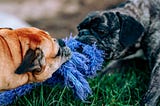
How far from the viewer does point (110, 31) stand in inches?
173

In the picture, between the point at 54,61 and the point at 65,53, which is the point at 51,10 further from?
the point at 54,61

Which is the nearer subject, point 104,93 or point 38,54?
point 38,54

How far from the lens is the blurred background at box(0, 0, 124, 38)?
310 inches

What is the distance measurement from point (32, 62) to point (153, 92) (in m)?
1.33

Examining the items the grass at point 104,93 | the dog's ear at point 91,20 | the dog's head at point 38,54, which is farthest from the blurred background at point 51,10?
the dog's head at point 38,54

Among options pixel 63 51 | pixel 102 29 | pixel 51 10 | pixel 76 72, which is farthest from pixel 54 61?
pixel 51 10

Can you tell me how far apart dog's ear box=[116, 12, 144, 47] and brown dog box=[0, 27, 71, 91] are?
3.12 feet

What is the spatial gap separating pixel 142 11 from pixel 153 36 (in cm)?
33

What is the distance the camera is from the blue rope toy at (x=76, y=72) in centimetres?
393

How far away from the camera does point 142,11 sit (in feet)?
15.8

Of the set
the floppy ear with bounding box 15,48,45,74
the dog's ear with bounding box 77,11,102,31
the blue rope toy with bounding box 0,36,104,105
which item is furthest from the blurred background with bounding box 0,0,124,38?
the floppy ear with bounding box 15,48,45,74

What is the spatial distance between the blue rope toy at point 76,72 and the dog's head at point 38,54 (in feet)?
0.70

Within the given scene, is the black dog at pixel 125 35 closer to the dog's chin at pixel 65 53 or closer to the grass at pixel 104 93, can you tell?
the grass at pixel 104 93

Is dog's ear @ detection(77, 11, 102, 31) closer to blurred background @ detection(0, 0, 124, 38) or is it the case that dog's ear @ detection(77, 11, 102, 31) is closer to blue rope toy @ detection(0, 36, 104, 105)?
blue rope toy @ detection(0, 36, 104, 105)
